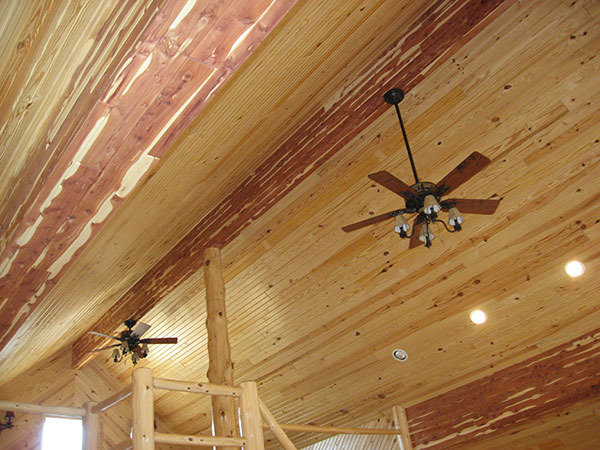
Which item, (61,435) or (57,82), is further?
(61,435)

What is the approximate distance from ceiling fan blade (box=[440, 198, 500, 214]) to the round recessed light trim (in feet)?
9.53

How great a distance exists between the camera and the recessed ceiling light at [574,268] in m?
5.50

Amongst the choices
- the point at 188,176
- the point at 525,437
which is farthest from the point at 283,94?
the point at 525,437

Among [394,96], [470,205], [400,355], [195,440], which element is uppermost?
[394,96]

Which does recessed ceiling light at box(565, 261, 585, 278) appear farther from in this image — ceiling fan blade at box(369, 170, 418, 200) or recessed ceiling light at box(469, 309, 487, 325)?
ceiling fan blade at box(369, 170, 418, 200)

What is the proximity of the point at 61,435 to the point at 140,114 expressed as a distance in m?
Answer: 8.85

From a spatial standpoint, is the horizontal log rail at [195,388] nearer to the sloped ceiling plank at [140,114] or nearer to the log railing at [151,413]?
the log railing at [151,413]

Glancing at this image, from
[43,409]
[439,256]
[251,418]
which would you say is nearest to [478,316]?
[439,256]

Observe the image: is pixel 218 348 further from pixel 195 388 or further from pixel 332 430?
pixel 195 388

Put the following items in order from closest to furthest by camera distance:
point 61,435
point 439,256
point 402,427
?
point 439,256 → point 402,427 → point 61,435

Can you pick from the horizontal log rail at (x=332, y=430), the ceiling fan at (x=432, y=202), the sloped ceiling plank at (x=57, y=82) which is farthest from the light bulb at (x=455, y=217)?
the sloped ceiling plank at (x=57, y=82)

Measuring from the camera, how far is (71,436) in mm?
9055

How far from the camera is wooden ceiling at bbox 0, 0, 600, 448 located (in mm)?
4297

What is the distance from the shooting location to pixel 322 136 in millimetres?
5570
